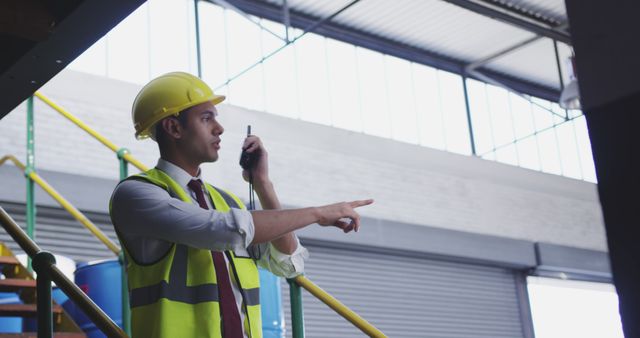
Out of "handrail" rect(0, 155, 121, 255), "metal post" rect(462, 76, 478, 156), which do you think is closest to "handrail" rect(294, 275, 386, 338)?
"handrail" rect(0, 155, 121, 255)

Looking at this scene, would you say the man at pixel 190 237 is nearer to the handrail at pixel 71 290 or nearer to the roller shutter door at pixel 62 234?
the handrail at pixel 71 290

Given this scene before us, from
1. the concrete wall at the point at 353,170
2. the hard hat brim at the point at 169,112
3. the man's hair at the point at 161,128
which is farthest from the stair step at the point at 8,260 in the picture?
the concrete wall at the point at 353,170

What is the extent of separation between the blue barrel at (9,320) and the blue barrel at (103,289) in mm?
422

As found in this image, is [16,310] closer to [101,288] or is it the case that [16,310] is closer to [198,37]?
[101,288]

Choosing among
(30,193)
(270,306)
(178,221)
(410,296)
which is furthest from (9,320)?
(410,296)

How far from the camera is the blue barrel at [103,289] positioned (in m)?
5.77

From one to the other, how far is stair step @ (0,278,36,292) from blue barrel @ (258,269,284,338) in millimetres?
1674

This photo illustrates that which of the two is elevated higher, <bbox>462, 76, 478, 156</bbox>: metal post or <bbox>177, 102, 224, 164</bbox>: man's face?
<bbox>462, 76, 478, 156</bbox>: metal post

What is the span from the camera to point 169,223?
2.69 metres

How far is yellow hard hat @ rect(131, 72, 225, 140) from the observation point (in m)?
3.13

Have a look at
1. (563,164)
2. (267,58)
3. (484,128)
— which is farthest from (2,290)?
(563,164)

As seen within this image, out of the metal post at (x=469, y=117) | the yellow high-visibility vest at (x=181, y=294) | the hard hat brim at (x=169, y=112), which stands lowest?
the yellow high-visibility vest at (x=181, y=294)

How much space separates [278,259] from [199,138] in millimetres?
527

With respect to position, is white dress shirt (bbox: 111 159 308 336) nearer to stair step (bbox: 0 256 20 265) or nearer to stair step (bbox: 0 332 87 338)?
stair step (bbox: 0 332 87 338)
